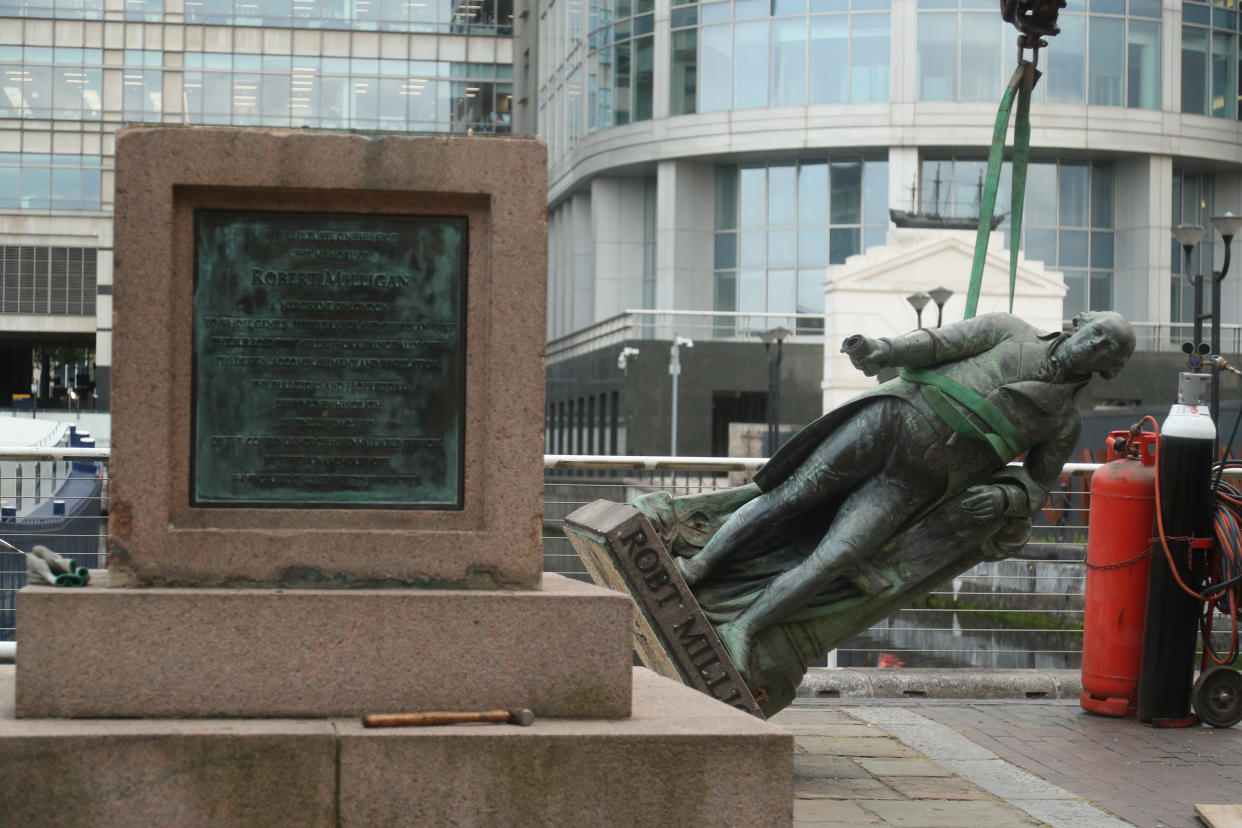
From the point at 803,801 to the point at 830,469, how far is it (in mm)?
1580

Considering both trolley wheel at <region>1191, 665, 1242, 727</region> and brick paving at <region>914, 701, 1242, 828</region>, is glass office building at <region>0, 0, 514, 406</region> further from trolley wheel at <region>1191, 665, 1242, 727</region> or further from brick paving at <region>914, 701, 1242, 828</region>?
trolley wheel at <region>1191, 665, 1242, 727</region>

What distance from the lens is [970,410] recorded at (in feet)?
24.8

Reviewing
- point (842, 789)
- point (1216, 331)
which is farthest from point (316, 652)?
point (1216, 331)

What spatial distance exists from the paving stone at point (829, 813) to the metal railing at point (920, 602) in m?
3.13

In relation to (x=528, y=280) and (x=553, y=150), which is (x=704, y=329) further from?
(x=528, y=280)

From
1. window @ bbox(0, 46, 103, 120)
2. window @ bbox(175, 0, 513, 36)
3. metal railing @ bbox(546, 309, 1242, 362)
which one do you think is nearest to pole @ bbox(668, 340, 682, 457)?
metal railing @ bbox(546, 309, 1242, 362)

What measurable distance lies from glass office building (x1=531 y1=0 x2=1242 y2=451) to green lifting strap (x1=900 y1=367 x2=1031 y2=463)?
3882 cm

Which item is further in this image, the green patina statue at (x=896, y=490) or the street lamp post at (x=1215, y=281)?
the street lamp post at (x=1215, y=281)

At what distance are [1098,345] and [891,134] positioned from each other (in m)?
43.2

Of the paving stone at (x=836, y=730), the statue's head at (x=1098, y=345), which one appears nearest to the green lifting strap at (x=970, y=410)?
the statue's head at (x=1098, y=345)

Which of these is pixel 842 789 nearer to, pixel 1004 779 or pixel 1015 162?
pixel 1004 779

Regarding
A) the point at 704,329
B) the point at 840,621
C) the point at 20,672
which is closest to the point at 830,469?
the point at 840,621

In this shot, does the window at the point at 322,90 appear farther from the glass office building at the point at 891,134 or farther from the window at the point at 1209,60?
the window at the point at 1209,60

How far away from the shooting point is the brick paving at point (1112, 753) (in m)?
7.61
